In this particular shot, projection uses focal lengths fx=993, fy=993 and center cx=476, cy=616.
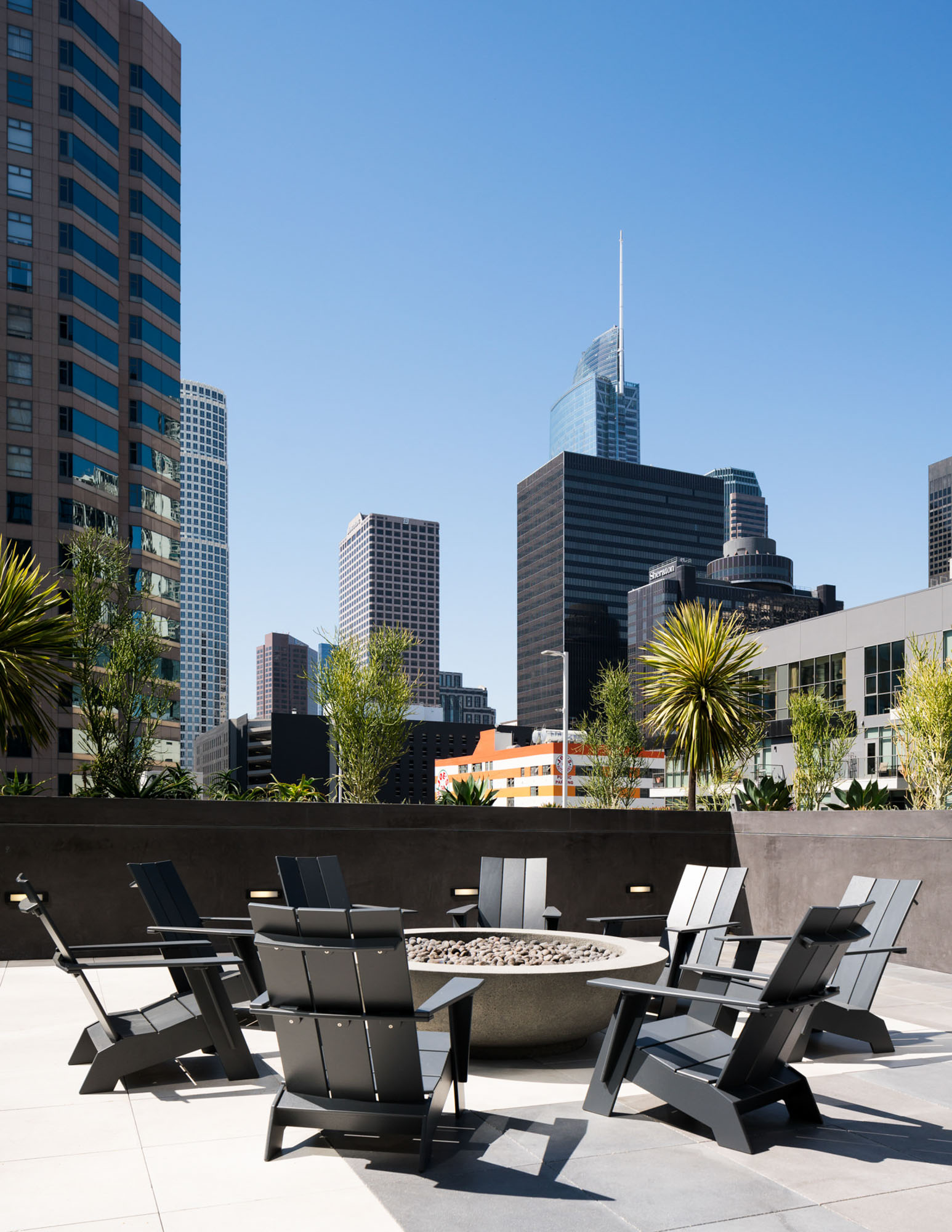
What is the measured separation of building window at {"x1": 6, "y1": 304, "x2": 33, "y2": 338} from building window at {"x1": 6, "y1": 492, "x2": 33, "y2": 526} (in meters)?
8.48

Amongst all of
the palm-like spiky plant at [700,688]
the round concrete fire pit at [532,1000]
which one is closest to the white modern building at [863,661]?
the palm-like spiky plant at [700,688]

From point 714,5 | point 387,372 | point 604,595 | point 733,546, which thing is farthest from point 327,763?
point 714,5

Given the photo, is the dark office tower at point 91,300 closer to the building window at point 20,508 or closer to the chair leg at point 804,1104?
the building window at point 20,508

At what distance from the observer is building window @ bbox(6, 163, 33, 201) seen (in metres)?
52.4

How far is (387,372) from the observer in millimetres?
32719

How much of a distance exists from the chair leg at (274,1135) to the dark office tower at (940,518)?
18721 cm

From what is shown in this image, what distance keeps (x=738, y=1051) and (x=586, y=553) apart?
156503 millimetres

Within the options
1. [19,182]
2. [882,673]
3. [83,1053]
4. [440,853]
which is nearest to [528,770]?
[882,673]

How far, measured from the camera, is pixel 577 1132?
172 inches

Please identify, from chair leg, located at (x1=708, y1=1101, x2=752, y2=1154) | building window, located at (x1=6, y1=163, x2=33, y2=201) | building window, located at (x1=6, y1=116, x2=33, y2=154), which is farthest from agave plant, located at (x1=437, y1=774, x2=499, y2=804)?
building window, located at (x1=6, y1=116, x2=33, y2=154)

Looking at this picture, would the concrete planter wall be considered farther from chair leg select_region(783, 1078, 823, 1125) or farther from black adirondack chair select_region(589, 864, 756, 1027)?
chair leg select_region(783, 1078, 823, 1125)

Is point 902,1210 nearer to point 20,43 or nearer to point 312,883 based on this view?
point 312,883

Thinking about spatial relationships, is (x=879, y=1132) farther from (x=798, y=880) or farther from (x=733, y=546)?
(x=733, y=546)

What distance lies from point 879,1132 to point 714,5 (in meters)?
11.8
